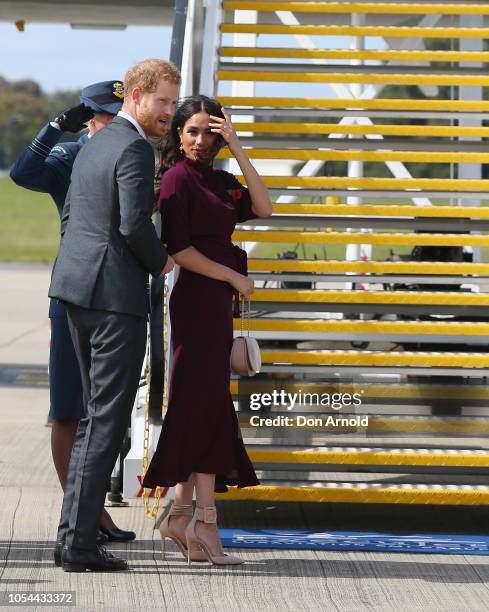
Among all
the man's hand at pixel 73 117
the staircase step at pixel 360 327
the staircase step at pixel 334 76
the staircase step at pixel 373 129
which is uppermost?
the staircase step at pixel 334 76

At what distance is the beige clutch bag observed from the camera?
5578mm

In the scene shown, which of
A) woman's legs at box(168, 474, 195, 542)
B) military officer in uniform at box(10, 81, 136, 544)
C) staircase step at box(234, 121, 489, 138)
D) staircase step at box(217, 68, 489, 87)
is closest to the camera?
woman's legs at box(168, 474, 195, 542)

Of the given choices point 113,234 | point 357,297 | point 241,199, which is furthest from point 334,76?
point 113,234

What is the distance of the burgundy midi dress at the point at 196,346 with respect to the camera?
219 inches

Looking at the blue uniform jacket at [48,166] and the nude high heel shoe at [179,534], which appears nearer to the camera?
the nude high heel shoe at [179,534]

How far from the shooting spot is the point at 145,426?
240 inches

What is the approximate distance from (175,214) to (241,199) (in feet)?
1.13

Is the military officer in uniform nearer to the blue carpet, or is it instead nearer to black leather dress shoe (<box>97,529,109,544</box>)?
black leather dress shoe (<box>97,529,109,544</box>)

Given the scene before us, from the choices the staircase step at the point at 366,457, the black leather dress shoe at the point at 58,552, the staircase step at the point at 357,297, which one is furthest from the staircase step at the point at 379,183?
the black leather dress shoe at the point at 58,552

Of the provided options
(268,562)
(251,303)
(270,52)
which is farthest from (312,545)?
(270,52)

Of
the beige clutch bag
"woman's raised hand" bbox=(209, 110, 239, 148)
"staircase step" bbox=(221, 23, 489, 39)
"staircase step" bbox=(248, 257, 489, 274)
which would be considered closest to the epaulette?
"woman's raised hand" bbox=(209, 110, 239, 148)

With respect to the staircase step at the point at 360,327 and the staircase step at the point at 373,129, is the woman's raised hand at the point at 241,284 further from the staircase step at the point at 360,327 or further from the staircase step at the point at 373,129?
the staircase step at the point at 373,129

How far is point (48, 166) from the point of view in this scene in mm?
6055

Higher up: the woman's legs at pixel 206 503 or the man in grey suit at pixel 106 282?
the man in grey suit at pixel 106 282
